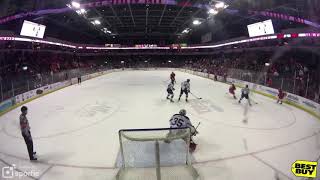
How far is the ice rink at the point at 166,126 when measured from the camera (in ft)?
17.4

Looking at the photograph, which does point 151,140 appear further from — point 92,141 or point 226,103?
point 226,103

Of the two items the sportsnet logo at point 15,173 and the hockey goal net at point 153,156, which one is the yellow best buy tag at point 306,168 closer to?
the hockey goal net at point 153,156

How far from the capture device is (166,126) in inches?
332

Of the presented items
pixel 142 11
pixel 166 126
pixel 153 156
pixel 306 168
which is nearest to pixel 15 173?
pixel 153 156

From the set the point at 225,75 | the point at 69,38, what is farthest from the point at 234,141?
the point at 69,38

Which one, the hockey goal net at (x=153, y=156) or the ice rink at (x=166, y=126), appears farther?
the ice rink at (x=166, y=126)

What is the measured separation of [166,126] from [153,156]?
10.3ft

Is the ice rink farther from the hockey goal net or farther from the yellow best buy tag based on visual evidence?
the yellow best buy tag

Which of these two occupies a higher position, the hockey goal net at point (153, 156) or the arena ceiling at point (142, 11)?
the arena ceiling at point (142, 11)

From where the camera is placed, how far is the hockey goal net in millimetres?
4699

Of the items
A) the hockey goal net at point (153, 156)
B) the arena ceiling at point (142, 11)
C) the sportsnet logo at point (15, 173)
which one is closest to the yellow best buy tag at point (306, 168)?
the hockey goal net at point (153, 156)

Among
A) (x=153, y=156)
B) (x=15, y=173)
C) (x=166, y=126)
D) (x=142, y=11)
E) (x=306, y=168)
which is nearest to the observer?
(x=306, y=168)

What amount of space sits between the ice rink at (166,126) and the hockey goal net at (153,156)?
14.3 inches

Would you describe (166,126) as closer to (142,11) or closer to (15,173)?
(15,173)
